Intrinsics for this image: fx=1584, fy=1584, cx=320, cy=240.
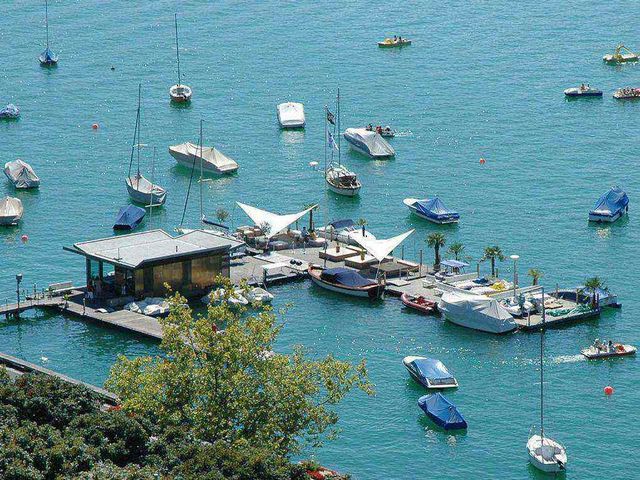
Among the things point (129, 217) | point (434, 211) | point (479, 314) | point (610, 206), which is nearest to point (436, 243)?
point (479, 314)

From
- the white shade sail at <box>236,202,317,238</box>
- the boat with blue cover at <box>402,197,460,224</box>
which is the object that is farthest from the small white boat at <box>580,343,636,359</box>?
the boat with blue cover at <box>402,197,460,224</box>

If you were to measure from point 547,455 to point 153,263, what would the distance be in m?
39.8

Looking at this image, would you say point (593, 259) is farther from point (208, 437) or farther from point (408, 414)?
point (208, 437)

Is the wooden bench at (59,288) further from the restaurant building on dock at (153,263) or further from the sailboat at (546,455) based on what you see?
the sailboat at (546,455)

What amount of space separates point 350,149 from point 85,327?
6003 centimetres

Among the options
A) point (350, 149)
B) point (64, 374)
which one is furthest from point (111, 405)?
point (350, 149)

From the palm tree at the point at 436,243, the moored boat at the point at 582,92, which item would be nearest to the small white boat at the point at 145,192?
the palm tree at the point at 436,243

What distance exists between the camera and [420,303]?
12000 centimetres

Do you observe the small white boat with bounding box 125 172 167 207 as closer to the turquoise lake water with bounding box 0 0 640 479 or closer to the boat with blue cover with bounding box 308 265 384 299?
the turquoise lake water with bounding box 0 0 640 479

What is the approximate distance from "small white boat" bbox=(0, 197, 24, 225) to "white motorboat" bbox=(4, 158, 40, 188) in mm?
9856

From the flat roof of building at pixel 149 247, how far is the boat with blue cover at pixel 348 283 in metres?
7.52

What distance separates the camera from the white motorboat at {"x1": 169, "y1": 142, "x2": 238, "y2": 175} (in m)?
160

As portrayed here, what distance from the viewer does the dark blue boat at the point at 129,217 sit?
14075 cm

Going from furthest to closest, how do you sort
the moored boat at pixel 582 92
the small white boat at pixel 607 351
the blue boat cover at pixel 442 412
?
the moored boat at pixel 582 92 < the small white boat at pixel 607 351 < the blue boat cover at pixel 442 412
